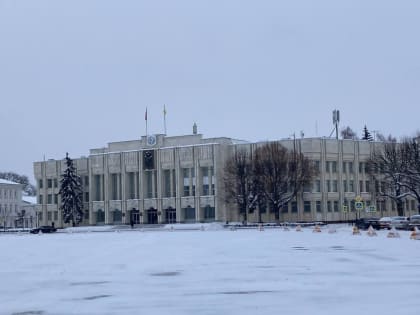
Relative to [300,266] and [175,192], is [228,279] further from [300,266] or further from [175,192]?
[175,192]

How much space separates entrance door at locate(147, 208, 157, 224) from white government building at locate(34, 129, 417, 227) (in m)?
0.15

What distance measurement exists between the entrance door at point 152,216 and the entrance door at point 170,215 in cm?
215

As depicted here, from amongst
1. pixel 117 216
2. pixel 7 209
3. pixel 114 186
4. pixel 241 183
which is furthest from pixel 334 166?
pixel 7 209

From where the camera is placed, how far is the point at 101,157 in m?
106

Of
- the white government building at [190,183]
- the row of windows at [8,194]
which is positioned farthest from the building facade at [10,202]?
the white government building at [190,183]

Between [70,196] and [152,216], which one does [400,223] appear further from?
[70,196]

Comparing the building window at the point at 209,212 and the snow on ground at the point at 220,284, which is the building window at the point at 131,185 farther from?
the snow on ground at the point at 220,284

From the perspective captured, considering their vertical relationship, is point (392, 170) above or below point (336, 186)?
above

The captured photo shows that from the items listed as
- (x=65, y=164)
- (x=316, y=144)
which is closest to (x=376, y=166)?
(x=316, y=144)

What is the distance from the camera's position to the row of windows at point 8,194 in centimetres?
14525

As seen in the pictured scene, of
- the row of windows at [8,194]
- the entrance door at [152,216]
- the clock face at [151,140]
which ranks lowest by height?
the entrance door at [152,216]

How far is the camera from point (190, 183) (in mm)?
97938

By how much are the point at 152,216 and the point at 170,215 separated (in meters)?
3.36

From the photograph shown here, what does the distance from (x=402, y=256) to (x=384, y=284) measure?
9601mm
